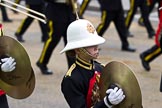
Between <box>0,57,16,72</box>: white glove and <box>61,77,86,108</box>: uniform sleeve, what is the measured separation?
1.50 feet

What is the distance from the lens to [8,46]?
3801mm

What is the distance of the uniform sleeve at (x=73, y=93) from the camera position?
342 centimetres

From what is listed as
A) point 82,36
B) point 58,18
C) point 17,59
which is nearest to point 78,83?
point 82,36

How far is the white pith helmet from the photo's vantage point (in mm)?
3447

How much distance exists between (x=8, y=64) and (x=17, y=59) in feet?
0.30

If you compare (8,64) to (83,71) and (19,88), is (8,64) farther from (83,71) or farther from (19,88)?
(83,71)

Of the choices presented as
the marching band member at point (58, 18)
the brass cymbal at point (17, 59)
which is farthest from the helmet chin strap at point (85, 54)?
the marching band member at point (58, 18)

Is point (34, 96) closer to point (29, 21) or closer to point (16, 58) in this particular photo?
point (16, 58)

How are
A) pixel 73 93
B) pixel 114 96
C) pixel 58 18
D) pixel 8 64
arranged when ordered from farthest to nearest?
pixel 58 18 < pixel 8 64 < pixel 73 93 < pixel 114 96

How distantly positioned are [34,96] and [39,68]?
3.67 ft

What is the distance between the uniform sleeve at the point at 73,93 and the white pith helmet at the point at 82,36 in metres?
0.23

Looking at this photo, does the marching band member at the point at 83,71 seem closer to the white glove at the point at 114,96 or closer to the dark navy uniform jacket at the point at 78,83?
the dark navy uniform jacket at the point at 78,83

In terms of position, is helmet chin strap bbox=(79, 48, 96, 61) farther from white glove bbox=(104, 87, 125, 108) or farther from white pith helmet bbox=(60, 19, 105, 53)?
white glove bbox=(104, 87, 125, 108)

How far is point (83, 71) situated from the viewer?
3.51 meters
